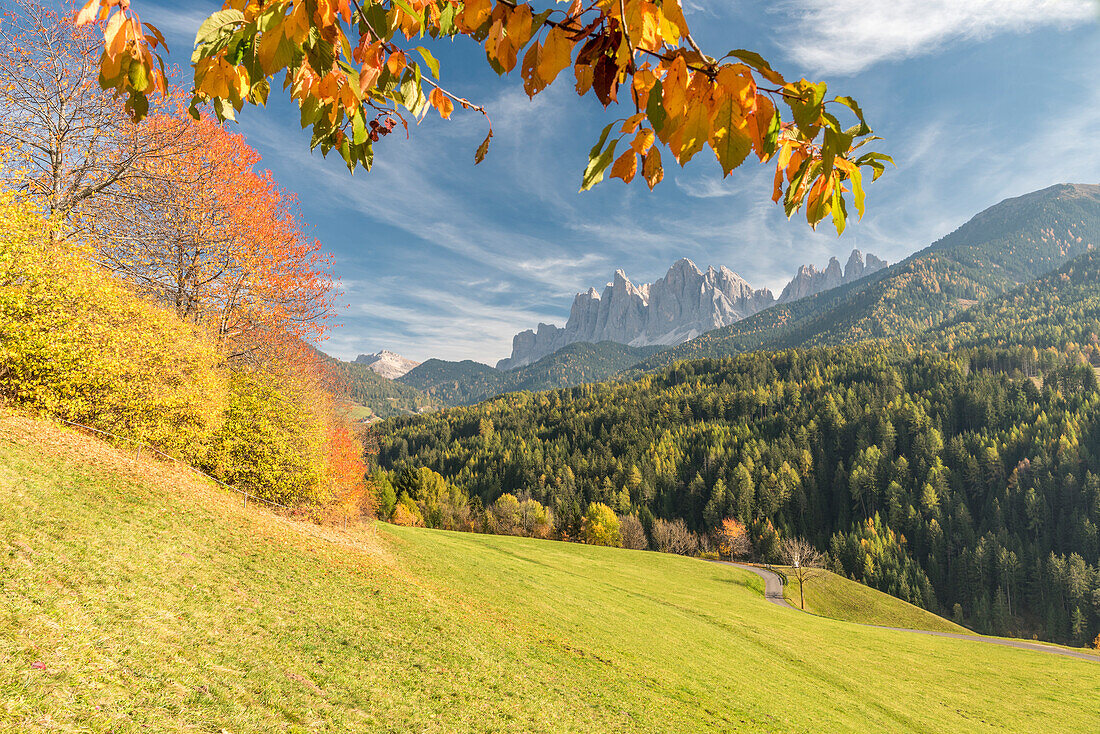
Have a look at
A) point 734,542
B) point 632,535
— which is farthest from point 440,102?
point 734,542

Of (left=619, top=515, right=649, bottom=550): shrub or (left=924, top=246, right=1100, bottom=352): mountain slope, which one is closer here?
(left=619, top=515, right=649, bottom=550): shrub

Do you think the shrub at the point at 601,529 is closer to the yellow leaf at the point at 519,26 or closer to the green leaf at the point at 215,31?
the yellow leaf at the point at 519,26

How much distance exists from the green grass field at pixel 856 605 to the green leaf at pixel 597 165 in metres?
49.3

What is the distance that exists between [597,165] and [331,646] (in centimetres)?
886

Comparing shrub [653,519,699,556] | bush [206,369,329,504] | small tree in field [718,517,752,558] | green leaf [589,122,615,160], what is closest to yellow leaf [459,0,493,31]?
green leaf [589,122,615,160]

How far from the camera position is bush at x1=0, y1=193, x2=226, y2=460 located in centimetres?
1092

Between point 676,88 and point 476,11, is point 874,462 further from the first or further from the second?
point 476,11

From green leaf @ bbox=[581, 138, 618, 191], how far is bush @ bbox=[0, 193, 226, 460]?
602 inches

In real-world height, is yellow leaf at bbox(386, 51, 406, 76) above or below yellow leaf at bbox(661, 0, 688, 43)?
above

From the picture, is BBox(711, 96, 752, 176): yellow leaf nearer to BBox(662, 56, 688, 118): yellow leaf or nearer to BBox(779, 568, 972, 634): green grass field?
BBox(662, 56, 688, 118): yellow leaf

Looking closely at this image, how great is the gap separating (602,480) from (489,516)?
41505mm

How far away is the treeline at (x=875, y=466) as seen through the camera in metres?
77.9

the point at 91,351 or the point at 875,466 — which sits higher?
the point at 91,351

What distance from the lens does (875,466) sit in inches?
4122
